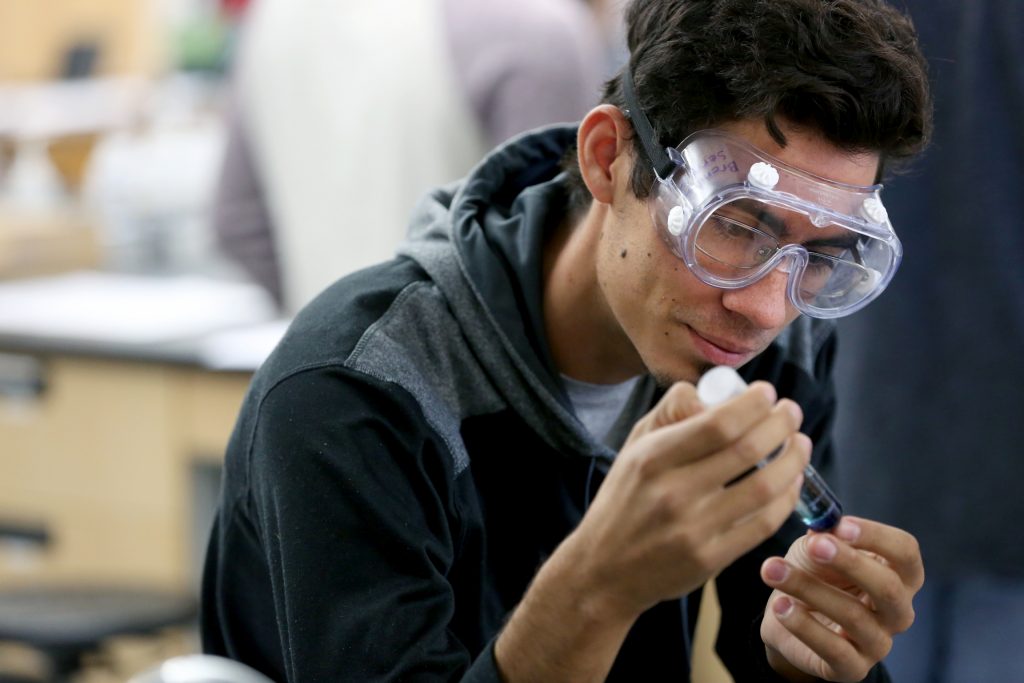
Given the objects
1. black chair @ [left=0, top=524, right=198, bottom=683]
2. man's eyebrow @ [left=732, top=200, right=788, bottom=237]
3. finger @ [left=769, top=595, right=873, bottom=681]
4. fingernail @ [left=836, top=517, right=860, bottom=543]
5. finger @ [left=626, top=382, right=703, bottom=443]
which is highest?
man's eyebrow @ [left=732, top=200, right=788, bottom=237]

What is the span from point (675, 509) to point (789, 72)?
0.48m

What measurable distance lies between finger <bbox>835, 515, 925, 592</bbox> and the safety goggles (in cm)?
24

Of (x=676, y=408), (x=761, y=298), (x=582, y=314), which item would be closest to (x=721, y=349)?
(x=761, y=298)

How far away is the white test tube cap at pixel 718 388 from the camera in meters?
1.13

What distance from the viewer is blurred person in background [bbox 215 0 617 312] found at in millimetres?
2400

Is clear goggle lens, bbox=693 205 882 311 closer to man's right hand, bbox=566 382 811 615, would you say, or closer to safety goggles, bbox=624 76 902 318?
safety goggles, bbox=624 76 902 318

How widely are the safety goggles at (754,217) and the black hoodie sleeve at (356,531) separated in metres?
0.33

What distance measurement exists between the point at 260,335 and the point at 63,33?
17.9 ft

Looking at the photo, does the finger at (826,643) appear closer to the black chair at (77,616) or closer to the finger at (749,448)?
the finger at (749,448)

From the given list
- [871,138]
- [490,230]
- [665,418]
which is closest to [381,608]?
[665,418]

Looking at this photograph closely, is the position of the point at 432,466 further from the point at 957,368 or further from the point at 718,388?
the point at 957,368

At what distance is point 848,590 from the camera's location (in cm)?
138

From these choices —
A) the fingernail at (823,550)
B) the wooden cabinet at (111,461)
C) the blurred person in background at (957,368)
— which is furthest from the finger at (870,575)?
the wooden cabinet at (111,461)

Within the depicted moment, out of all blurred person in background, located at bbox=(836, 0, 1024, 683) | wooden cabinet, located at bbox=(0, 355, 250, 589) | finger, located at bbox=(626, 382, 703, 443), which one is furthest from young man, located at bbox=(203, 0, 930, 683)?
wooden cabinet, located at bbox=(0, 355, 250, 589)
